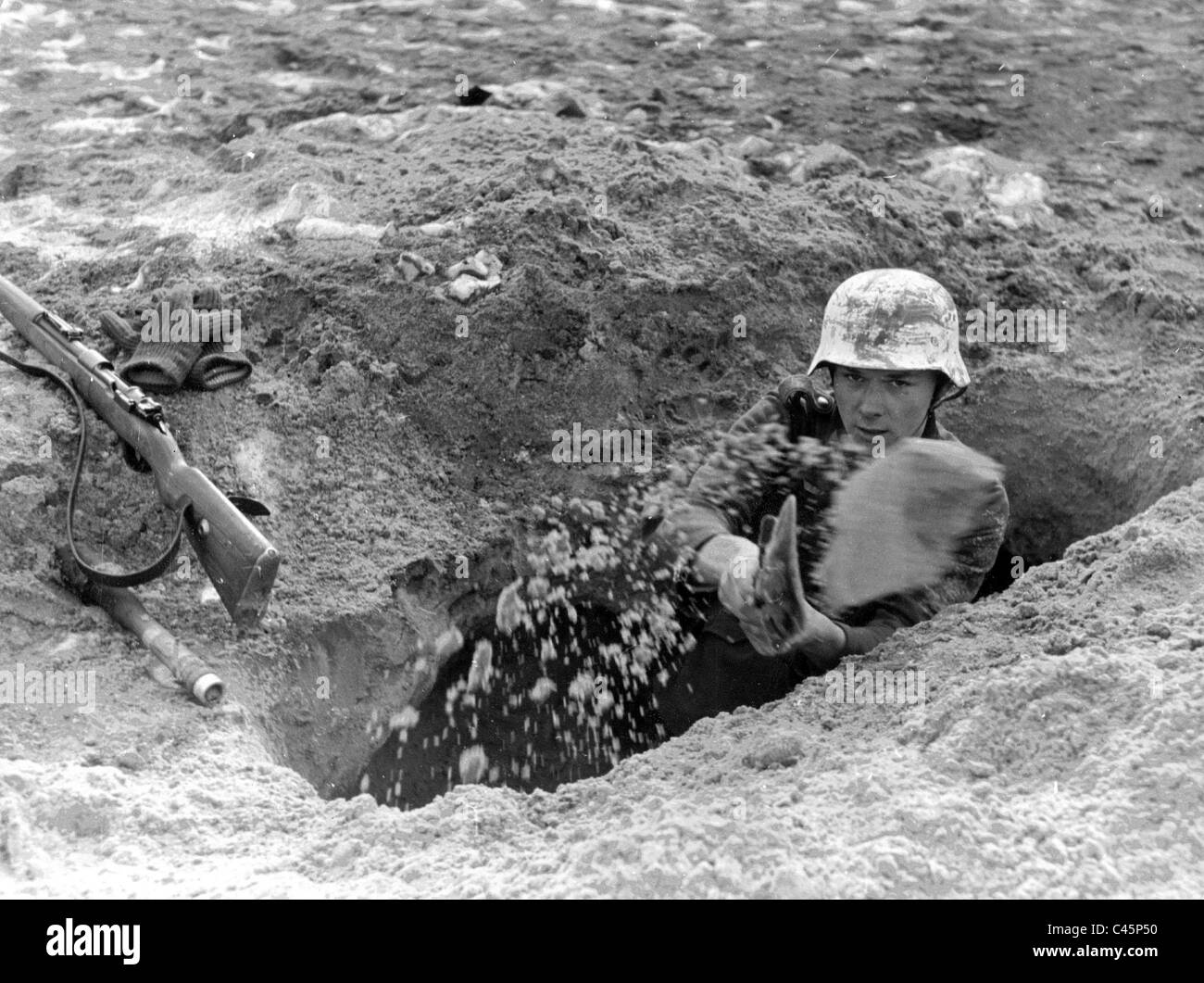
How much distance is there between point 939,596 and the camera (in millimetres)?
3816

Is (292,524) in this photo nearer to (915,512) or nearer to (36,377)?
(36,377)

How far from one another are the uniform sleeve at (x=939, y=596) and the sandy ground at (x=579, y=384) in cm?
30

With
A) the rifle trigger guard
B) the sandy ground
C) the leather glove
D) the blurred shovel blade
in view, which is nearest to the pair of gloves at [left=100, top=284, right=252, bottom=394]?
the sandy ground

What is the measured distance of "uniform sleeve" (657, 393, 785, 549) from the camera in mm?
3879

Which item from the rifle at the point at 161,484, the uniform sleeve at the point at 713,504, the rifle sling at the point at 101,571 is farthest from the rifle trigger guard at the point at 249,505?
the uniform sleeve at the point at 713,504

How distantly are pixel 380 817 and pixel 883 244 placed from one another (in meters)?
2.96

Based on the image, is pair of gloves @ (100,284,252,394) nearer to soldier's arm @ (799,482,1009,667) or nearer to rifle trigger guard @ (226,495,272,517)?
rifle trigger guard @ (226,495,272,517)

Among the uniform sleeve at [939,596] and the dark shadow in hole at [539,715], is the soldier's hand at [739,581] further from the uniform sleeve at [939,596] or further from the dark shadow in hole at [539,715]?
the dark shadow in hole at [539,715]

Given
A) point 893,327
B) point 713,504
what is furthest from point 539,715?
point 893,327

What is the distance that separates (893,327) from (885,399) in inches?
8.0

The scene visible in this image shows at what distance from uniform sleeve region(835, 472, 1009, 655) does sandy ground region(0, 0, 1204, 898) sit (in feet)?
0.97

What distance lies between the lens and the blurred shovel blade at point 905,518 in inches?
151

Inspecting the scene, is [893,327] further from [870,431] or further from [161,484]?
[161,484]

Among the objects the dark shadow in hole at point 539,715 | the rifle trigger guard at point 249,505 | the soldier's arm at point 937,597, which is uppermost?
the rifle trigger guard at point 249,505
